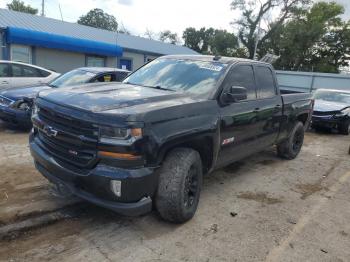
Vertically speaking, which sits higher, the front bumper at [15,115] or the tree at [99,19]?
the tree at [99,19]

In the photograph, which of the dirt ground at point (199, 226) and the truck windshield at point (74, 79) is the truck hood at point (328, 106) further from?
the truck windshield at point (74, 79)

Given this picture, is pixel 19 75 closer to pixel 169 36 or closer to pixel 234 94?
pixel 234 94

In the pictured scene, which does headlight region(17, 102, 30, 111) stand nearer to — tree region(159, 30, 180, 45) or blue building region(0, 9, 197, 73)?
blue building region(0, 9, 197, 73)

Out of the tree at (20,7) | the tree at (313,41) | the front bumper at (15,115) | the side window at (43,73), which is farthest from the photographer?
the tree at (20,7)

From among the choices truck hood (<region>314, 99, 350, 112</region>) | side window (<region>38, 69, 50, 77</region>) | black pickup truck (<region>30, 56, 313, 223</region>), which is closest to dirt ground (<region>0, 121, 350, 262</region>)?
black pickup truck (<region>30, 56, 313, 223</region>)

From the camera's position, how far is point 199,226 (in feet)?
13.2

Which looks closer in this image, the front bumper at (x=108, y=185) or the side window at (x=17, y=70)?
the front bumper at (x=108, y=185)

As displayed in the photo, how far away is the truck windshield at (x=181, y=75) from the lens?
15.1ft

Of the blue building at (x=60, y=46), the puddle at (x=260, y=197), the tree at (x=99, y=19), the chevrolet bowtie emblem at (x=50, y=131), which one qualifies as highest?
the tree at (x=99, y=19)

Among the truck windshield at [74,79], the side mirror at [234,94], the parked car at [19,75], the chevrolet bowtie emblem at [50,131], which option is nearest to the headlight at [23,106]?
the truck windshield at [74,79]

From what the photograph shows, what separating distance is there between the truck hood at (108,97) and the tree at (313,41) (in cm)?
3890

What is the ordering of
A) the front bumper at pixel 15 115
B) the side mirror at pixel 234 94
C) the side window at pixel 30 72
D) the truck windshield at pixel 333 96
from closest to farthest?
1. the side mirror at pixel 234 94
2. the front bumper at pixel 15 115
3. the side window at pixel 30 72
4. the truck windshield at pixel 333 96

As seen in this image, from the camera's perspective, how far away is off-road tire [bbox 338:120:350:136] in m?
11.5

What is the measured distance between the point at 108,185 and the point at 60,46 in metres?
16.8
